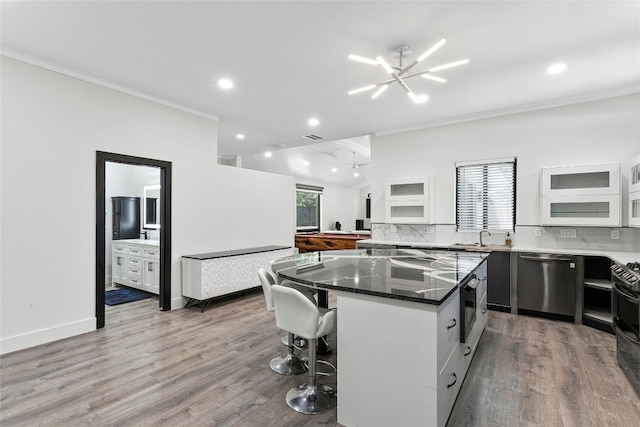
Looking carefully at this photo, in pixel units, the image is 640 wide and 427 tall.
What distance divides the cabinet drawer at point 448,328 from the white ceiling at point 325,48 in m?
2.09

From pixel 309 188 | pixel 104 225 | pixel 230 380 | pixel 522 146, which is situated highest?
pixel 522 146

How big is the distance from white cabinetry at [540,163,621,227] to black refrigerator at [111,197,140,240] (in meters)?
6.68

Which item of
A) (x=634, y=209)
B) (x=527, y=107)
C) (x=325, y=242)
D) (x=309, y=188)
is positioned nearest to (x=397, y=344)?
(x=634, y=209)

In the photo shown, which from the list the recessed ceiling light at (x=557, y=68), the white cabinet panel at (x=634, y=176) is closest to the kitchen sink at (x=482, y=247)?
the white cabinet panel at (x=634, y=176)

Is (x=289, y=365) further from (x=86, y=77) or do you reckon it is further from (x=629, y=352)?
(x=86, y=77)

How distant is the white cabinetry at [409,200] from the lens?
4.93m

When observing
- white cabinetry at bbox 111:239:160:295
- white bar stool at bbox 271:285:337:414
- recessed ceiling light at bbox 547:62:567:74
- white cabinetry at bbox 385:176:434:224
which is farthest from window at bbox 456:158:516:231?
white cabinetry at bbox 111:239:160:295

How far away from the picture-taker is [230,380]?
246cm

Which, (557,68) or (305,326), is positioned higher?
(557,68)

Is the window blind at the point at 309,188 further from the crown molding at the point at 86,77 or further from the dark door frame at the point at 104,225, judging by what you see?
the dark door frame at the point at 104,225

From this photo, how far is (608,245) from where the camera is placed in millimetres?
3920

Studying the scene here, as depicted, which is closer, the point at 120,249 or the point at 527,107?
the point at 527,107

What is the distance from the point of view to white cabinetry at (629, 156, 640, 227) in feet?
10.8

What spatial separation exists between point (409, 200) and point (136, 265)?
4.53 meters
